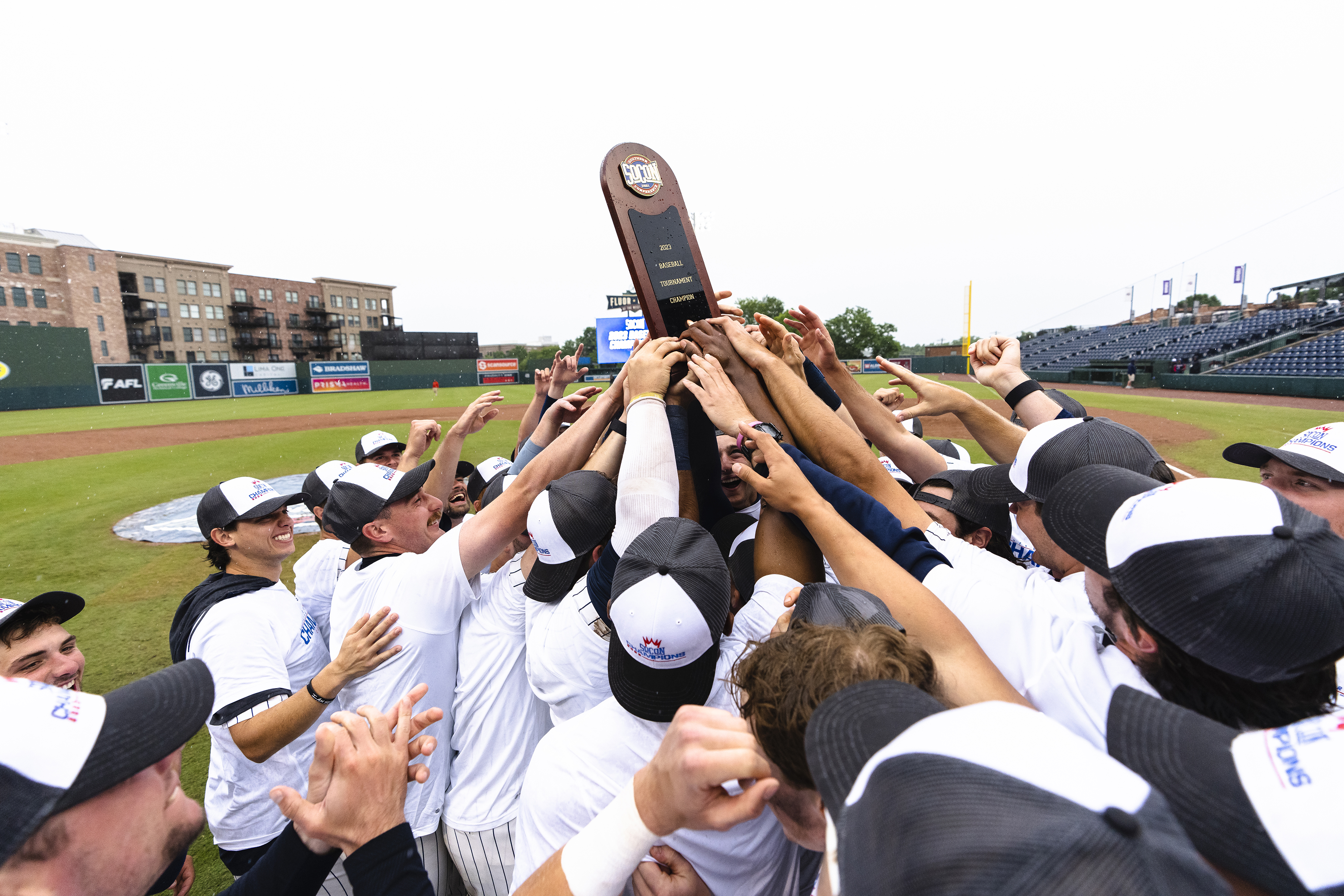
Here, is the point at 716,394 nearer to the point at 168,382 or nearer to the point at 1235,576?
the point at 1235,576

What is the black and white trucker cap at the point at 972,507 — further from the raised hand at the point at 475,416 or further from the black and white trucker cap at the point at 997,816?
the raised hand at the point at 475,416

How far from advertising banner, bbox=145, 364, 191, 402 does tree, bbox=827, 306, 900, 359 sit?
6219 cm

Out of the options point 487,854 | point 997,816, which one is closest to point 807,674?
point 997,816

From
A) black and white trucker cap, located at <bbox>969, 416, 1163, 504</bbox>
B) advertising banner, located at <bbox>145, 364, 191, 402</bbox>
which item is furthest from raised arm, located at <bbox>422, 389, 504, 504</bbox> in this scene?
advertising banner, located at <bbox>145, 364, 191, 402</bbox>

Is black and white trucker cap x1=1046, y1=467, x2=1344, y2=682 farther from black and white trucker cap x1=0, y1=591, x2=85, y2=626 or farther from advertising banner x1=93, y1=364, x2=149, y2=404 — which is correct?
advertising banner x1=93, y1=364, x2=149, y2=404

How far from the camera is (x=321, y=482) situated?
11.6 ft

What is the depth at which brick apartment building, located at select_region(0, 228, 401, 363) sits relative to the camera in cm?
4581

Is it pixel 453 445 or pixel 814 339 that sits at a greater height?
pixel 814 339

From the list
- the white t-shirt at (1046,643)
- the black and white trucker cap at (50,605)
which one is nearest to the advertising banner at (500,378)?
the black and white trucker cap at (50,605)

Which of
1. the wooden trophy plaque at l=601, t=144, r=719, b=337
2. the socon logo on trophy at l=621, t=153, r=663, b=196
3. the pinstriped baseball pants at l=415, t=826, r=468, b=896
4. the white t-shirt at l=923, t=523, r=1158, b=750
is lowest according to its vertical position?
the pinstriped baseball pants at l=415, t=826, r=468, b=896

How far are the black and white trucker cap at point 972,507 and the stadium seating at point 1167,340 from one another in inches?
1263

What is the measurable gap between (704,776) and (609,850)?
0.31m

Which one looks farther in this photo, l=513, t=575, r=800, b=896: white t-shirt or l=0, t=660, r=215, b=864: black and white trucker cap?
l=513, t=575, r=800, b=896: white t-shirt

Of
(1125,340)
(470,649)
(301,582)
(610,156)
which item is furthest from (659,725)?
(1125,340)
